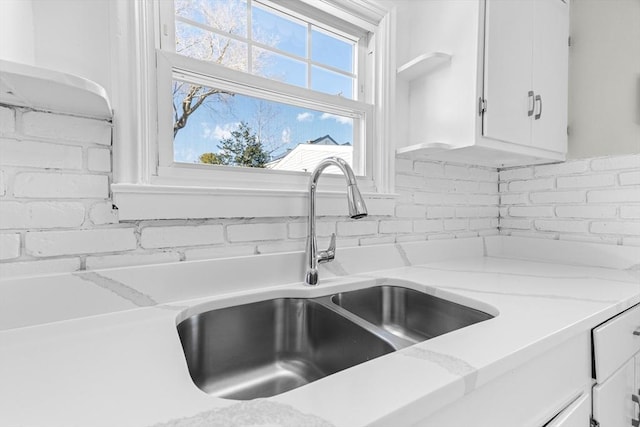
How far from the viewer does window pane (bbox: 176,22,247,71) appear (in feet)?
3.35

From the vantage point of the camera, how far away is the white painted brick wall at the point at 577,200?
142 centimetres

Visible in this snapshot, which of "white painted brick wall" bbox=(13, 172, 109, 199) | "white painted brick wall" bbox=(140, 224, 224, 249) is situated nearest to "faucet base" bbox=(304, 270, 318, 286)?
"white painted brick wall" bbox=(140, 224, 224, 249)

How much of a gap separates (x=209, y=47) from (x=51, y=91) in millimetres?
555

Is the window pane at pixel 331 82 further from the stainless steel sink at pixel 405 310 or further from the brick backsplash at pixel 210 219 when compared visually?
the stainless steel sink at pixel 405 310

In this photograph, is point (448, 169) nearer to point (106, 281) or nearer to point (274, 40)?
point (274, 40)

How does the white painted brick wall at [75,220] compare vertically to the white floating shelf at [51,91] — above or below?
below

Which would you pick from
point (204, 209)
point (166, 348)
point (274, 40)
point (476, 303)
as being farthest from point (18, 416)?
point (274, 40)

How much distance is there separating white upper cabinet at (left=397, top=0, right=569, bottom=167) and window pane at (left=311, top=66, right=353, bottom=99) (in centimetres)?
25

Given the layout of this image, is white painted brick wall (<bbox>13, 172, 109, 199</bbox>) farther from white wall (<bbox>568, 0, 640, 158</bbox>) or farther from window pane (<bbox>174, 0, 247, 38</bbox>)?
white wall (<bbox>568, 0, 640, 158</bbox>)

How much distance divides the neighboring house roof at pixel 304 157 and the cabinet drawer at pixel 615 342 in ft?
3.23

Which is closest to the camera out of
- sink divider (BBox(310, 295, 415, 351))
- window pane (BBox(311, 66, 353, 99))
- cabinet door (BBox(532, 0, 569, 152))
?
sink divider (BBox(310, 295, 415, 351))

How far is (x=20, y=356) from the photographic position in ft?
1.91

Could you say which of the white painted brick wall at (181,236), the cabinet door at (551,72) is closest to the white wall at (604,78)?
the cabinet door at (551,72)

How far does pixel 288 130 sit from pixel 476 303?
91 cm
